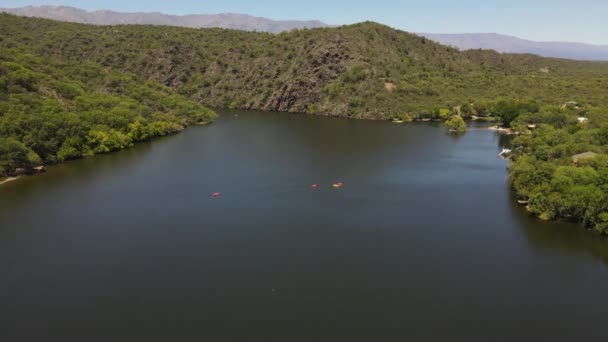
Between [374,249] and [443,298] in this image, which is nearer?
[443,298]

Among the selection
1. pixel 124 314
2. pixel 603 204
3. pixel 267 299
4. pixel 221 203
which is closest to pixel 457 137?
pixel 603 204

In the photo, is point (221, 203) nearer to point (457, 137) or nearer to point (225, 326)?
point (225, 326)

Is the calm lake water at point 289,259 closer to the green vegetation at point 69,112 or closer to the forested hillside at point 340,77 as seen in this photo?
the green vegetation at point 69,112

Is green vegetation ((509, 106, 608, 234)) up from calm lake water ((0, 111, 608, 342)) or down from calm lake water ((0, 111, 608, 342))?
up

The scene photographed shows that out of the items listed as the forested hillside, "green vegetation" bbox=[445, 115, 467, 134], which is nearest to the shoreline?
the forested hillside

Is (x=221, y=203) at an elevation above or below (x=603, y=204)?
below

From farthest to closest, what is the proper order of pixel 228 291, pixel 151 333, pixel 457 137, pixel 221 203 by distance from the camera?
pixel 457 137 < pixel 221 203 < pixel 228 291 < pixel 151 333

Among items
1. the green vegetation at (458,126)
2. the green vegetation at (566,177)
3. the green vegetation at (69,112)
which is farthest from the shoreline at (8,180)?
the green vegetation at (458,126)

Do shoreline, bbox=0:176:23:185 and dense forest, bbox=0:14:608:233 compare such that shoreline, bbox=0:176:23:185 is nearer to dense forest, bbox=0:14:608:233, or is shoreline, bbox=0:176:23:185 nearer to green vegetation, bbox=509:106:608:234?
dense forest, bbox=0:14:608:233
